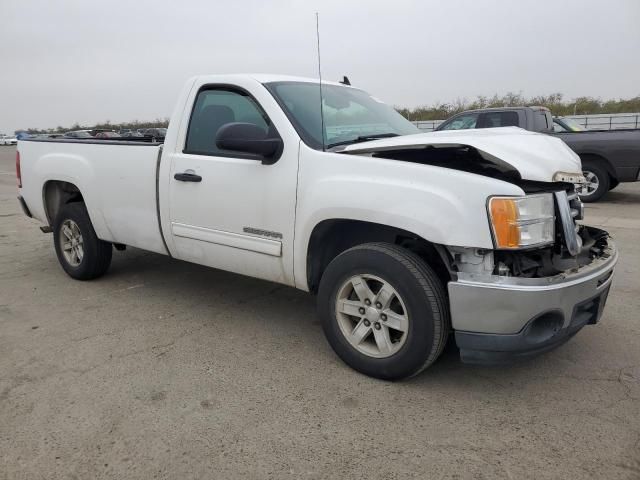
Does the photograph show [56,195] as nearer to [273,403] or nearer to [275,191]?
[275,191]

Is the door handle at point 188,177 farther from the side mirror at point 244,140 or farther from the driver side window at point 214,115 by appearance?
the side mirror at point 244,140

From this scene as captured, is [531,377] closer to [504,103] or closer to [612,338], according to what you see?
[612,338]

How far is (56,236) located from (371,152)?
12.1 feet

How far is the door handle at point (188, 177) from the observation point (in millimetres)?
3831

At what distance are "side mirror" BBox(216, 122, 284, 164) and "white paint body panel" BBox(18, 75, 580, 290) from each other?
12cm

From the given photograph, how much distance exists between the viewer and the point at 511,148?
2.91 meters

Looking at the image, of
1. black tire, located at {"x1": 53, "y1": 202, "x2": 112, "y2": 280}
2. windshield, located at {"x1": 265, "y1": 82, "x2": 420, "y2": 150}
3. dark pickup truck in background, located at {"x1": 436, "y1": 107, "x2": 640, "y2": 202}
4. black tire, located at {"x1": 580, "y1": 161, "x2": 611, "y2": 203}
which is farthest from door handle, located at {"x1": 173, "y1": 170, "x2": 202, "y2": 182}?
black tire, located at {"x1": 580, "y1": 161, "x2": 611, "y2": 203}

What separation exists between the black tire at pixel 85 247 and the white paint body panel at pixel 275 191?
0.69ft

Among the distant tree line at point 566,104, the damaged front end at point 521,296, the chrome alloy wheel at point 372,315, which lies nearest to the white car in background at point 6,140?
the distant tree line at point 566,104

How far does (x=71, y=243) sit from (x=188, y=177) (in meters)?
2.07

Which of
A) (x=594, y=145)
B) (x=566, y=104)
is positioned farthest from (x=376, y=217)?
(x=566, y=104)

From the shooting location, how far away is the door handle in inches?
151

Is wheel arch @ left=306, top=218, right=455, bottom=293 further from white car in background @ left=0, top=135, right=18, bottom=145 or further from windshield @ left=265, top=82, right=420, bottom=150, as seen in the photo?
white car in background @ left=0, top=135, right=18, bottom=145

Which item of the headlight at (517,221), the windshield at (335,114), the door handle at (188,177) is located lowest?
the headlight at (517,221)
